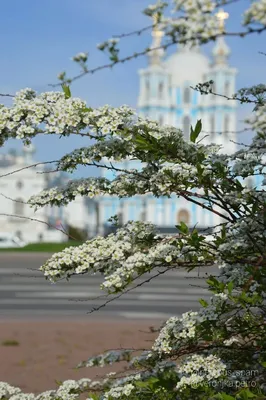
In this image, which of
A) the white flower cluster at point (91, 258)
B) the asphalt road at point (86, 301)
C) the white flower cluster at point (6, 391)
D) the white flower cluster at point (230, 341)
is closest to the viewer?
the white flower cluster at point (91, 258)

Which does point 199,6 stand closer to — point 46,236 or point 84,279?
point 84,279

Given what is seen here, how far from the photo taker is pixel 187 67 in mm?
64812

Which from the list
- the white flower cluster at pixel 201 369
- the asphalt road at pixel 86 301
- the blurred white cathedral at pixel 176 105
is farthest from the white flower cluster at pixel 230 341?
the blurred white cathedral at pixel 176 105

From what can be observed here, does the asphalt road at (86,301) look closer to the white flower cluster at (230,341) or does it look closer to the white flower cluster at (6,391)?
the white flower cluster at (6,391)

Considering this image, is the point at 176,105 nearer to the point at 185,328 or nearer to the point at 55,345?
the point at 55,345

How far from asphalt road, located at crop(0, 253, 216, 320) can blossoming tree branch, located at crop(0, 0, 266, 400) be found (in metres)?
7.52

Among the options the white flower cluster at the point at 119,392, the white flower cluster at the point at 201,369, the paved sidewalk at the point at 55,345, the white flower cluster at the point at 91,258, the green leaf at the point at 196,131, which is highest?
the green leaf at the point at 196,131

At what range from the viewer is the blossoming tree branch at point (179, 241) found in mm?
3266

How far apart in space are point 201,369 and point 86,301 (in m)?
13.5

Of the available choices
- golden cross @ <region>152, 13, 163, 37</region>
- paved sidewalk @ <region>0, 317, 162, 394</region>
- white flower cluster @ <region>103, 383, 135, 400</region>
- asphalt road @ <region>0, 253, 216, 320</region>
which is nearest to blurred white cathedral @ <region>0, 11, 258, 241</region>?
asphalt road @ <region>0, 253, 216, 320</region>

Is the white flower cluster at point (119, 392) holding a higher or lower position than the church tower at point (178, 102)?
lower

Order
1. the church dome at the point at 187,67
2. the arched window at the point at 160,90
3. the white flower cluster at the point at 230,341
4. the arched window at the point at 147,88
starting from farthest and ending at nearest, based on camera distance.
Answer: the arched window at the point at 147,88 → the arched window at the point at 160,90 → the church dome at the point at 187,67 → the white flower cluster at the point at 230,341

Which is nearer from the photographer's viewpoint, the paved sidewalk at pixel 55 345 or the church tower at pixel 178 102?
the paved sidewalk at pixel 55 345

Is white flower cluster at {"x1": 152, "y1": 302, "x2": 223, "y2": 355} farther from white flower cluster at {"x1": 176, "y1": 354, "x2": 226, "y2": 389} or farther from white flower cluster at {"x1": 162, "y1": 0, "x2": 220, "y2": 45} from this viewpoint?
white flower cluster at {"x1": 162, "y1": 0, "x2": 220, "y2": 45}
